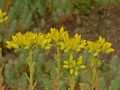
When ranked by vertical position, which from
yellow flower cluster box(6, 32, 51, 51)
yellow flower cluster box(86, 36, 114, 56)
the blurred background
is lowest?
yellow flower cluster box(86, 36, 114, 56)

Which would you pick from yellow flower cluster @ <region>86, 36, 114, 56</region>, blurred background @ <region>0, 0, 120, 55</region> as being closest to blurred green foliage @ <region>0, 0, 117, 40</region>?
blurred background @ <region>0, 0, 120, 55</region>

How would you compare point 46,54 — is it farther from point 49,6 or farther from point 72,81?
point 72,81

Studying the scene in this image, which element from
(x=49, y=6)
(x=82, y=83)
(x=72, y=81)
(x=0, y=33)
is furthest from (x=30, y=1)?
(x=72, y=81)

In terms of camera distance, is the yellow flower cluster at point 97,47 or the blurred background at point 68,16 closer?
the yellow flower cluster at point 97,47

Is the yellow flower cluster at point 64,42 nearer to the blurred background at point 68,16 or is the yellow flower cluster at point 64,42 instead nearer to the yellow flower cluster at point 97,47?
the yellow flower cluster at point 97,47

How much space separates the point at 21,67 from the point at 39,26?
2.28 ft

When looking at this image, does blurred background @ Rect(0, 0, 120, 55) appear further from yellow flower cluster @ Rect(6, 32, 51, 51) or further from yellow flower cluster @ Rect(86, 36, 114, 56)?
yellow flower cluster @ Rect(6, 32, 51, 51)

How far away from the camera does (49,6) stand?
180 inches

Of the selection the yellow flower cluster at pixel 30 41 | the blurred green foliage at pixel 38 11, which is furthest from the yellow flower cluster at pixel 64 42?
the blurred green foliage at pixel 38 11

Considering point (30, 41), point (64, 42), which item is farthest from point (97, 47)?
point (30, 41)

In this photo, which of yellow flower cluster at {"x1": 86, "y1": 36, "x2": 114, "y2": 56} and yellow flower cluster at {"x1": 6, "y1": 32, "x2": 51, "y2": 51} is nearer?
yellow flower cluster at {"x1": 6, "y1": 32, "x2": 51, "y2": 51}

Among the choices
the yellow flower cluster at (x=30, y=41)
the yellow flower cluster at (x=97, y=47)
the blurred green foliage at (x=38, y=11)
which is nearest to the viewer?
the yellow flower cluster at (x=30, y=41)

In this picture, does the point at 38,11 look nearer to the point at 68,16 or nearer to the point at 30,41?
the point at 68,16

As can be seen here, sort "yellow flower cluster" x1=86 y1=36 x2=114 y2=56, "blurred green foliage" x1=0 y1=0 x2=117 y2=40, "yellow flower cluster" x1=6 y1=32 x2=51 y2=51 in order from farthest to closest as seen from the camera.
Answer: "blurred green foliage" x1=0 y1=0 x2=117 y2=40 → "yellow flower cluster" x1=86 y1=36 x2=114 y2=56 → "yellow flower cluster" x1=6 y1=32 x2=51 y2=51
